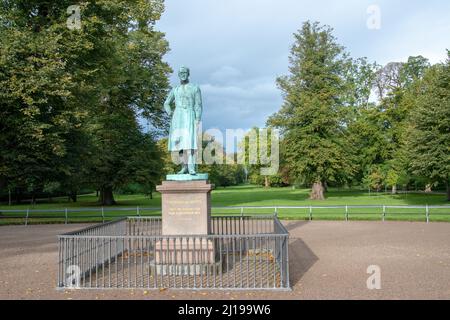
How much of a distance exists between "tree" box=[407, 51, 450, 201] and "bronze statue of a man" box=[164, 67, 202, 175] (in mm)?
23363

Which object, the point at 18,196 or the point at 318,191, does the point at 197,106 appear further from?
the point at 18,196

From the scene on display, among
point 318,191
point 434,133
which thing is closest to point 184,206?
point 434,133

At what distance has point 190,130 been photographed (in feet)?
33.6

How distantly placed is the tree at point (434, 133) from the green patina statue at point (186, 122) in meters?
23.4

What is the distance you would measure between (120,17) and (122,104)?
13006mm

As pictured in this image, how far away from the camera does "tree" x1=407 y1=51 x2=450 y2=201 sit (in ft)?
92.9

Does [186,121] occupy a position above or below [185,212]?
above

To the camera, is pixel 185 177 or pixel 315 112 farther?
pixel 315 112

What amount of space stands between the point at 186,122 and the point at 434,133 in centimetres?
2497

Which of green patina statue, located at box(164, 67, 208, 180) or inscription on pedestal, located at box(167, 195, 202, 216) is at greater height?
green patina statue, located at box(164, 67, 208, 180)

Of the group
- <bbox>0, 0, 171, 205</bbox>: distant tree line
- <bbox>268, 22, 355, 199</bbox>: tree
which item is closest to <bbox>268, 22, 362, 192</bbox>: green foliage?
<bbox>268, 22, 355, 199</bbox>: tree

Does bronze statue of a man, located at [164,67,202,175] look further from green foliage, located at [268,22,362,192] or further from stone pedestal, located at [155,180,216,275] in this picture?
green foliage, located at [268,22,362,192]

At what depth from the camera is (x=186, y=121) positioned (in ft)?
33.7

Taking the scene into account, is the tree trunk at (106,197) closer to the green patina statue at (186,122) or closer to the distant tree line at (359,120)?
the distant tree line at (359,120)
